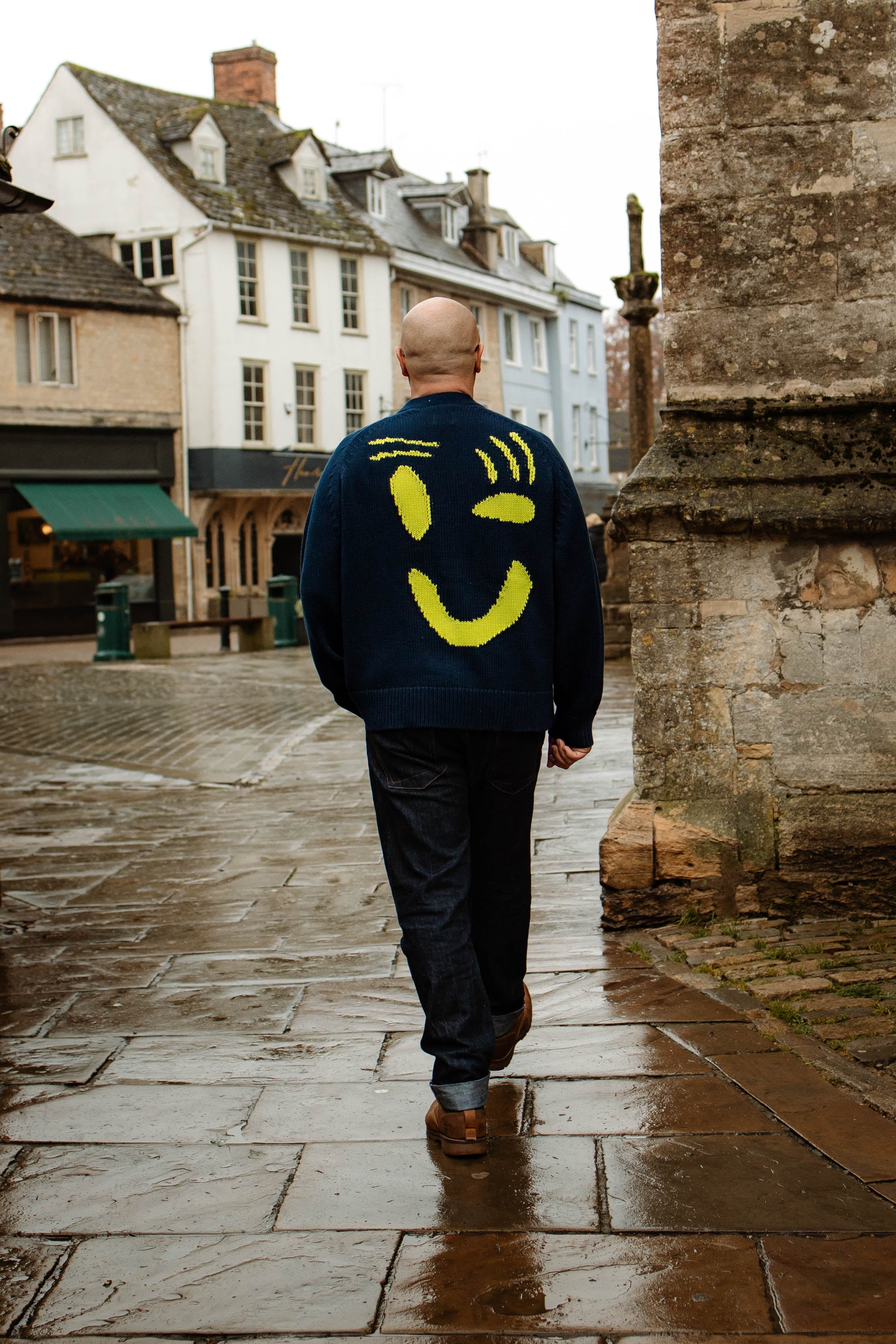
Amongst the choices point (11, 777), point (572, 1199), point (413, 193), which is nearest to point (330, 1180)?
point (572, 1199)

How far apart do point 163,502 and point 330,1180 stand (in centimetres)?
2924

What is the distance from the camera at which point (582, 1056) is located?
3711 millimetres

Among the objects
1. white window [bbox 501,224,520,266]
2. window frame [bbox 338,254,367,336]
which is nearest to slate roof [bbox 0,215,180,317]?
window frame [bbox 338,254,367,336]

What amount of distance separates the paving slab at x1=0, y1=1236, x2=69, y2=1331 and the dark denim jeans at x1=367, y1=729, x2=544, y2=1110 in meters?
0.87

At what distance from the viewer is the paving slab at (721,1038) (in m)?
3.67

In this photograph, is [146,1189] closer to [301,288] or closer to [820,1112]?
[820,1112]

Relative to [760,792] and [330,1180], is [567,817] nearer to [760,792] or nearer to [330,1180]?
[760,792]

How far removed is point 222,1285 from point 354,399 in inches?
1358

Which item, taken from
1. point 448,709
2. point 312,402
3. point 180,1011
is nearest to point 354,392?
point 312,402

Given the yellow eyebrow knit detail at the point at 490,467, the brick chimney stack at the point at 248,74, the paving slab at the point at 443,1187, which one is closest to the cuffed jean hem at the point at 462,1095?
the paving slab at the point at 443,1187

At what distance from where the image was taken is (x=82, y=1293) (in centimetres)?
254

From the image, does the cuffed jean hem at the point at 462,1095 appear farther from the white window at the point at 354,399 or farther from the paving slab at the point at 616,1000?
the white window at the point at 354,399

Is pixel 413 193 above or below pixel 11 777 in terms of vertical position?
above

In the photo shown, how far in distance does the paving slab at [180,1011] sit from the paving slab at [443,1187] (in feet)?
3.27
